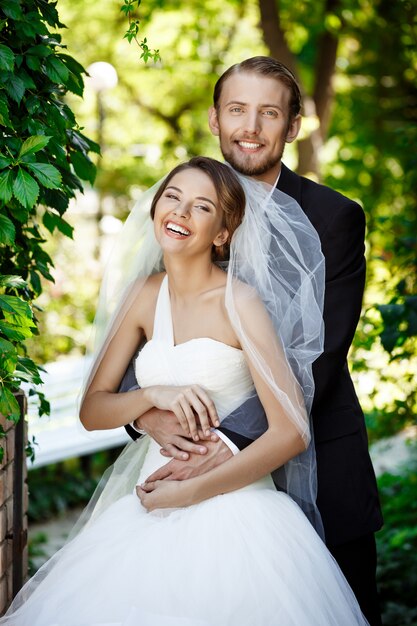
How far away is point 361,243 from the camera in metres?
3.03

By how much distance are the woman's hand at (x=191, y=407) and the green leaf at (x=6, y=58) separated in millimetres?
1050

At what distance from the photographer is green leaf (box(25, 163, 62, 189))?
239 cm

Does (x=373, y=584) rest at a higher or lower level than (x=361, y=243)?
lower

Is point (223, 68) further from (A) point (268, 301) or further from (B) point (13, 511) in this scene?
(B) point (13, 511)

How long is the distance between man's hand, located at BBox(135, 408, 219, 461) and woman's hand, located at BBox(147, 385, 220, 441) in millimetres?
26

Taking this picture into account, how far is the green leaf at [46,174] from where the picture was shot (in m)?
2.39

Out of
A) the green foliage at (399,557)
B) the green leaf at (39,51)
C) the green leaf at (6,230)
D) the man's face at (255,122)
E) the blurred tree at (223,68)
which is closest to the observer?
the green leaf at (6,230)

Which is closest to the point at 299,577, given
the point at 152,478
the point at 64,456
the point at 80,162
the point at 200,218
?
the point at 152,478

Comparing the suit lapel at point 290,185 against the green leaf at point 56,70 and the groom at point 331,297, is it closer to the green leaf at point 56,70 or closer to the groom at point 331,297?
the groom at point 331,297

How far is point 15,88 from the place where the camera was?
2480 mm

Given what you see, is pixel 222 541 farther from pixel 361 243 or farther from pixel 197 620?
pixel 361 243

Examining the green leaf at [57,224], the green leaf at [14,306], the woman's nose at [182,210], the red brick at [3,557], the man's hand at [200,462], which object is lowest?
the red brick at [3,557]

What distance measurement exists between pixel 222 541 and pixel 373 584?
889 mm

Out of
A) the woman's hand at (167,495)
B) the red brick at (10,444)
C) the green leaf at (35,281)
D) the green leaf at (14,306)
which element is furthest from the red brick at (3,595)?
the green leaf at (35,281)
